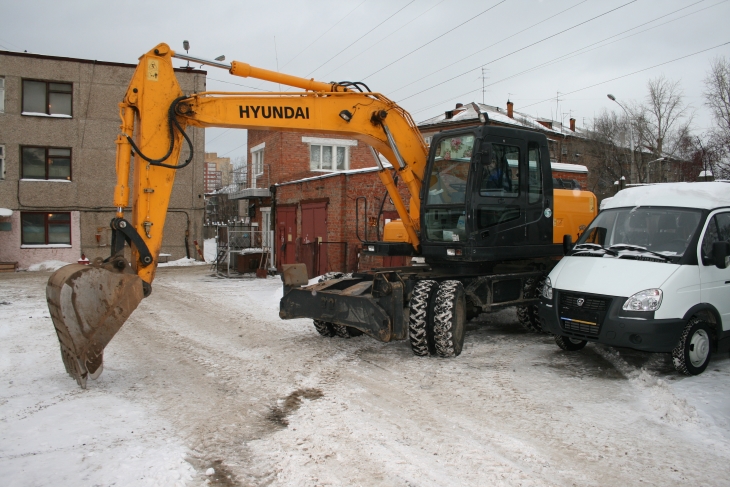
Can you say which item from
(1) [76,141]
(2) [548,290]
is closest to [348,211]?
(2) [548,290]

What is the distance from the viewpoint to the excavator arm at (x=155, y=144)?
5.77 meters

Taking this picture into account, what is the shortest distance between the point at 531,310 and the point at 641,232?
241 cm

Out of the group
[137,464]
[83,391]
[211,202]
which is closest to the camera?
[137,464]

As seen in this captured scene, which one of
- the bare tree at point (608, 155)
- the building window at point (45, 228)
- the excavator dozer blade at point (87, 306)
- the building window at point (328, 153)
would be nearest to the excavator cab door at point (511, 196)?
the excavator dozer blade at point (87, 306)

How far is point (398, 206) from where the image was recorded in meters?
8.98

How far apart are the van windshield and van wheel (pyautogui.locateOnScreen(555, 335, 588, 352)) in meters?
1.21

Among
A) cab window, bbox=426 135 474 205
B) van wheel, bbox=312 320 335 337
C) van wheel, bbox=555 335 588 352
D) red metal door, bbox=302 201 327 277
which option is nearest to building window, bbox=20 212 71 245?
red metal door, bbox=302 201 327 277

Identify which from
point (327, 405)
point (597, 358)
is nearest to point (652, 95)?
point (597, 358)

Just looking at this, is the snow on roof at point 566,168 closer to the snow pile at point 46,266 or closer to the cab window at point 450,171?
the cab window at point 450,171

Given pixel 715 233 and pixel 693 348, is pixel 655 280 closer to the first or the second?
pixel 693 348

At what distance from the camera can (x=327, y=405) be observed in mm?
5539

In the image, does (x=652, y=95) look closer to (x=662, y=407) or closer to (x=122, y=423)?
(x=662, y=407)

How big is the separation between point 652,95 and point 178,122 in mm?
44610

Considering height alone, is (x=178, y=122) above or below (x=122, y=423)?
→ above
